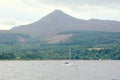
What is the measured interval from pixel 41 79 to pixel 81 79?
9.63 m

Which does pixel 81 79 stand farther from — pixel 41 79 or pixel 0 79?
pixel 0 79

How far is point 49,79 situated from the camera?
9694 centimetres

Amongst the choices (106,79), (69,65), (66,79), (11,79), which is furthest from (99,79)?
(69,65)

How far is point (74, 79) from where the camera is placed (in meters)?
97.8

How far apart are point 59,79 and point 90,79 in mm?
7374

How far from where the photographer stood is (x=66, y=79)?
97.2 m

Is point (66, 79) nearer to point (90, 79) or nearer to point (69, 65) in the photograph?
point (90, 79)

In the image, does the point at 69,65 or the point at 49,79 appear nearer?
the point at 49,79

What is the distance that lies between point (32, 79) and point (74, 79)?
9928 millimetres

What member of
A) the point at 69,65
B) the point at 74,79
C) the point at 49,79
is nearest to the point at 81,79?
the point at 74,79

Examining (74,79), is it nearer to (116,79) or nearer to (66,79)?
(66,79)

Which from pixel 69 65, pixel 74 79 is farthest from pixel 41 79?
pixel 69 65

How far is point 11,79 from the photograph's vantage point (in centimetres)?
9744

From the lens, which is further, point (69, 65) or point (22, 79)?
point (69, 65)
